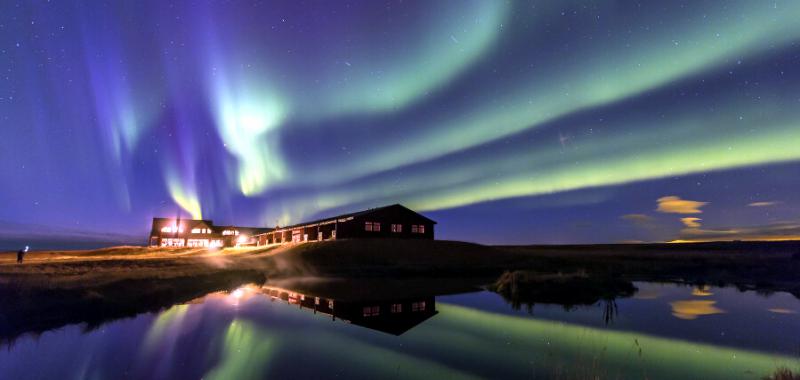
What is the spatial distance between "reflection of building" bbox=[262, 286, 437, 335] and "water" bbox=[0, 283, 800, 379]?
0.13 meters

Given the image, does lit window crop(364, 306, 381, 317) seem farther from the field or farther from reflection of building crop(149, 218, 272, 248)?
reflection of building crop(149, 218, 272, 248)

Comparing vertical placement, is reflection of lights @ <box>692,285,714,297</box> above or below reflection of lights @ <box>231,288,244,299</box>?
below

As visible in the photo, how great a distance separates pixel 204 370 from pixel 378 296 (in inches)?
724

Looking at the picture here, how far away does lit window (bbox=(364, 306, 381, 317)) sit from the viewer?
23.5m

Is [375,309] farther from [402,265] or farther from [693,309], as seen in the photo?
[402,265]

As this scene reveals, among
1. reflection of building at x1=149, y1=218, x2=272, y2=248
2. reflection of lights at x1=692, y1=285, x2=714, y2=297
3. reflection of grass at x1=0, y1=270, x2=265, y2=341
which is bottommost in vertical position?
reflection of lights at x1=692, y1=285, x2=714, y2=297

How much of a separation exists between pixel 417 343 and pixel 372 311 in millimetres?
7622

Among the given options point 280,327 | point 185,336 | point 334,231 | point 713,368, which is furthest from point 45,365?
point 334,231

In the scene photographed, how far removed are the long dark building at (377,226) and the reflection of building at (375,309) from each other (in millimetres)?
37919

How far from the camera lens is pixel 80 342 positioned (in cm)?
1588

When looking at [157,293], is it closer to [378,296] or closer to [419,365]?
[378,296]

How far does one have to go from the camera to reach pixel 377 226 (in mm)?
72125

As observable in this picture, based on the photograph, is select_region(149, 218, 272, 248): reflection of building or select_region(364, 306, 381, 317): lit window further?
select_region(149, 218, 272, 248): reflection of building

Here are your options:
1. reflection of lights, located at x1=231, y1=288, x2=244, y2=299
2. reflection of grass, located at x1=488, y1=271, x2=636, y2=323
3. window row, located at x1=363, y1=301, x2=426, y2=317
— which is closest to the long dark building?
reflection of lights, located at x1=231, y1=288, x2=244, y2=299
